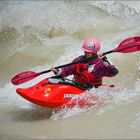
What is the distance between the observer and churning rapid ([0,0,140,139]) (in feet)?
15.3

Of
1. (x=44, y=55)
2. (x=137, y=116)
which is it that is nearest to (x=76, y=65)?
(x=137, y=116)

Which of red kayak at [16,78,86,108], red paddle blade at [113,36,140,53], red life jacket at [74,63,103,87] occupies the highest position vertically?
red paddle blade at [113,36,140,53]

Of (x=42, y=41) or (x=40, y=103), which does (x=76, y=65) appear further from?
(x=42, y=41)

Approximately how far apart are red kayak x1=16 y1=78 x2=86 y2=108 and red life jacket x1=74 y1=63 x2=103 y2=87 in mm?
160

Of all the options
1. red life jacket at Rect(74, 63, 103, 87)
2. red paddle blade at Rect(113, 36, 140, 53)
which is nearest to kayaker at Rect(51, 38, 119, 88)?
red life jacket at Rect(74, 63, 103, 87)

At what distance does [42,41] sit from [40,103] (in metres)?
3.38

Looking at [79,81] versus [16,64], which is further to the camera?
[16,64]

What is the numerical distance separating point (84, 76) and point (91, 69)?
150 mm

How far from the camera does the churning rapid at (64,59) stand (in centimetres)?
468

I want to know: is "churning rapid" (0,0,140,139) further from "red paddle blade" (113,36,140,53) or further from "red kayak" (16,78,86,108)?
"red paddle blade" (113,36,140,53)

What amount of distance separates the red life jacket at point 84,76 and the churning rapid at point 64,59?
143 mm

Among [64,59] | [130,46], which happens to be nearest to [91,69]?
[130,46]

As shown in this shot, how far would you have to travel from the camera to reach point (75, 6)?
9.43 metres

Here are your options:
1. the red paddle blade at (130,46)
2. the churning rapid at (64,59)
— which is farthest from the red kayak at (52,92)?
the red paddle blade at (130,46)
